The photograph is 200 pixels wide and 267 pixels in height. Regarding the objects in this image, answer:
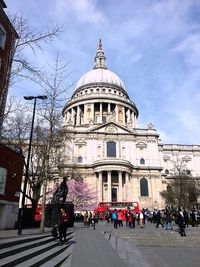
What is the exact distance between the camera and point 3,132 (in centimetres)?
977

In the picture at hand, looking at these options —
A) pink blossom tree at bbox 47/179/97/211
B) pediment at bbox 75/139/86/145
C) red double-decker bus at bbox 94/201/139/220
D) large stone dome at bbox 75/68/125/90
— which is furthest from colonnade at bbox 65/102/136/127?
red double-decker bus at bbox 94/201/139/220

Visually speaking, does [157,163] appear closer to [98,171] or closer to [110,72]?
[98,171]

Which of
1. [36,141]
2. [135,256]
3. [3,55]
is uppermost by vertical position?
[3,55]

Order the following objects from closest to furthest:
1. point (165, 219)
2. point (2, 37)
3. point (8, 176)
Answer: point (2, 37) < point (8, 176) < point (165, 219)

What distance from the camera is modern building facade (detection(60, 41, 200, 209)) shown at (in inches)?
2040

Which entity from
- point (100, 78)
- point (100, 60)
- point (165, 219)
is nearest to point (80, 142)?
point (100, 78)

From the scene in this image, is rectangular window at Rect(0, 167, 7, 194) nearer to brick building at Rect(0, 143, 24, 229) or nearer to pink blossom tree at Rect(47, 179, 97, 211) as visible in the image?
brick building at Rect(0, 143, 24, 229)

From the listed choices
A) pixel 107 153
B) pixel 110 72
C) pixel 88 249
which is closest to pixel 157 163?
pixel 107 153

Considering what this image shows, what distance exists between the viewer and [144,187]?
5525 centimetres

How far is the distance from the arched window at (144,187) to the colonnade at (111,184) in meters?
4.52

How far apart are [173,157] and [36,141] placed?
51863 millimetres

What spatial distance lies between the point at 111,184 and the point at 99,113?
88.4 feet

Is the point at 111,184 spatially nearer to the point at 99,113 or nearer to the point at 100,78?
the point at 99,113

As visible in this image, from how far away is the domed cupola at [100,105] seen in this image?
71.8 m
